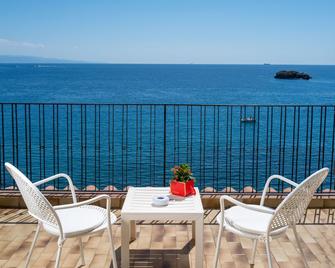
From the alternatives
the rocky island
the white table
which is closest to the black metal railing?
the white table

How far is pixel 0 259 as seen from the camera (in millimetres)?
3986

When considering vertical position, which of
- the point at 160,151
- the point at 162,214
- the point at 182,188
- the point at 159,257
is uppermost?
the point at 182,188

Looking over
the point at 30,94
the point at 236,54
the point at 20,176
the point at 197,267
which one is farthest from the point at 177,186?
the point at 236,54

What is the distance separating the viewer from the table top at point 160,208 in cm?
354

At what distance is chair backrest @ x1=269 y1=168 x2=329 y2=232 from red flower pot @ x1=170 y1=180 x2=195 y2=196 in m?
0.86

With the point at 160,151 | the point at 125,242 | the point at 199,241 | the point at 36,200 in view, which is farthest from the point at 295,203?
the point at 160,151

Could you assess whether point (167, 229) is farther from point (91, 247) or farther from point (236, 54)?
point (236, 54)

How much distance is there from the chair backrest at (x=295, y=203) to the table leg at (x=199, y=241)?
20.7 inches

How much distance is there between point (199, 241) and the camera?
3.58 m

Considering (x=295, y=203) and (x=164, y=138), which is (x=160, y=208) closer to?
(x=295, y=203)

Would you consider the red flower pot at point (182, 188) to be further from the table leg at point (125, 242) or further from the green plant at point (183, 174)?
the table leg at point (125, 242)

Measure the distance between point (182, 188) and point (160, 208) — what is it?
0.35 meters

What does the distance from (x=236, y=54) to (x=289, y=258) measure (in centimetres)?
6239

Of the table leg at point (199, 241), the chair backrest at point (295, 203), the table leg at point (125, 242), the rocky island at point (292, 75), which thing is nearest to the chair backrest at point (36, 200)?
the table leg at point (125, 242)
